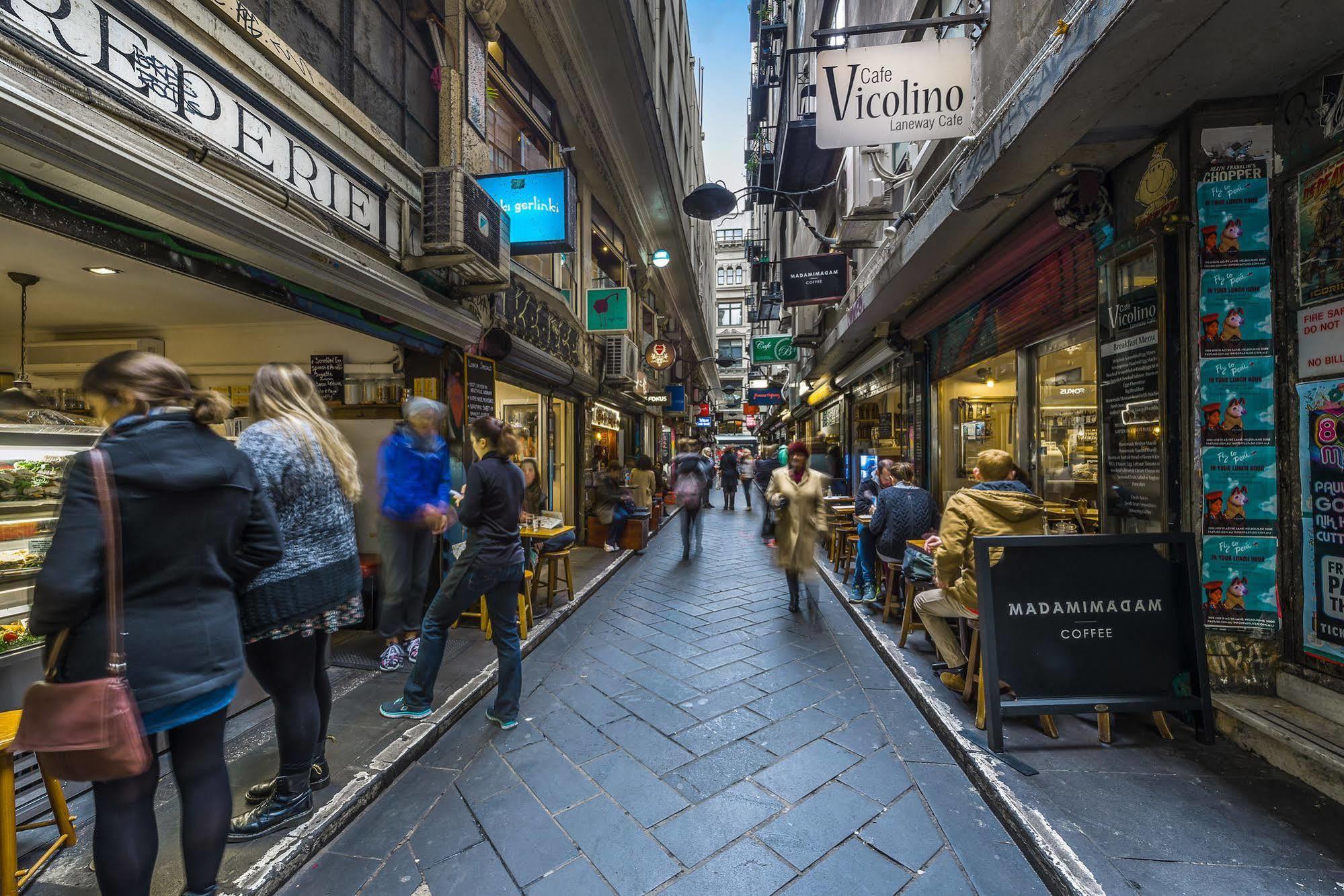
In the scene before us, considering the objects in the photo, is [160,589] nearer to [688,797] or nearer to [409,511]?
[688,797]

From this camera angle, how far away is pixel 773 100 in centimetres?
1606

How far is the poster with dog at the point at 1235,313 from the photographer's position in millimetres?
3139

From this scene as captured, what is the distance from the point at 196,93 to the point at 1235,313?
19.2ft

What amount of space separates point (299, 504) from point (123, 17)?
250 cm

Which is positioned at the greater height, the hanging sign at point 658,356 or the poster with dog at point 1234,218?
the hanging sign at point 658,356

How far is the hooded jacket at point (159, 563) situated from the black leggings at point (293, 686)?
475 millimetres

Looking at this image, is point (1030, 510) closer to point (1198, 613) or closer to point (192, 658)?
point (1198, 613)

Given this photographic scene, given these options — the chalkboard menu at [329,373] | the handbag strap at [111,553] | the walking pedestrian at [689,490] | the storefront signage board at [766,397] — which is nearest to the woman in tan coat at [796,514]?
the walking pedestrian at [689,490]

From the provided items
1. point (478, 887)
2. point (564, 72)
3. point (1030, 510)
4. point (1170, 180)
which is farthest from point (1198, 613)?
point (564, 72)

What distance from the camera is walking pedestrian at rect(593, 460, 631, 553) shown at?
940 cm

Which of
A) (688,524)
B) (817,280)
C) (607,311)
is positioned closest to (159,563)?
(688,524)

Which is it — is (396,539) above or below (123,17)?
below

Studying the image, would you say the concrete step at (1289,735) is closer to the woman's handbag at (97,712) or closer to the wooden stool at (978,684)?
the wooden stool at (978,684)

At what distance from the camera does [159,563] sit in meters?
1.68
